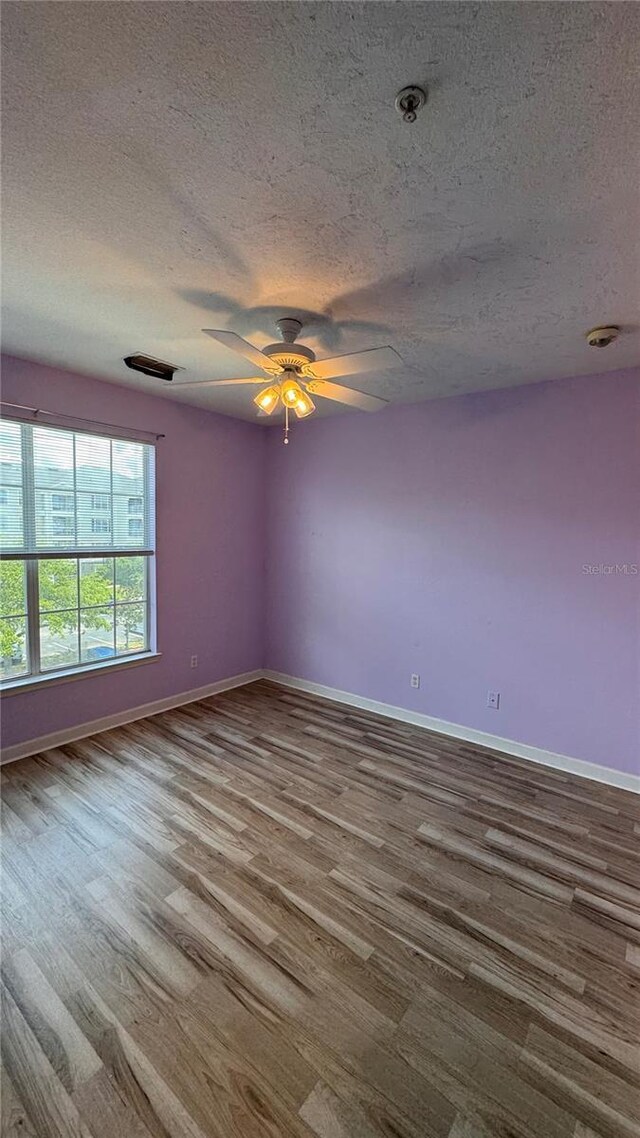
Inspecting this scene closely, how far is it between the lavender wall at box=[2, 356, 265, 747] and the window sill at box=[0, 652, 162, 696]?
1.8 inches

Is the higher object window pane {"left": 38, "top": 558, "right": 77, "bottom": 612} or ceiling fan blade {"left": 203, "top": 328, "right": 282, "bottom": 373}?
ceiling fan blade {"left": 203, "top": 328, "right": 282, "bottom": 373}

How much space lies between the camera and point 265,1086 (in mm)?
1180

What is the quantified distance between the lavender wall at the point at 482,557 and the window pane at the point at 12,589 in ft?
7.33

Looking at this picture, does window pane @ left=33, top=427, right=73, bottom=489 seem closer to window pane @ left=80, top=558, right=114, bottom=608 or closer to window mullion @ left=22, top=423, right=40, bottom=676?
window mullion @ left=22, top=423, right=40, bottom=676

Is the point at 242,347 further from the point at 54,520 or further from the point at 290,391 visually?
the point at 54,520

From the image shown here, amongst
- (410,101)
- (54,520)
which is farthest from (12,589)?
(410,101)

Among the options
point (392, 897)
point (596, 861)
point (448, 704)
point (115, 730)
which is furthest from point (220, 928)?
point (448, 704)

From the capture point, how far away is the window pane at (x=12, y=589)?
275 cm

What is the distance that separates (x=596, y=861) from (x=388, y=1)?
3.01 meters

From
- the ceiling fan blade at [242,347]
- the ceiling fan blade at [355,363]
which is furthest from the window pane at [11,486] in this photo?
the ceiling fan blade at [355,363]

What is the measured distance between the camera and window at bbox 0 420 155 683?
2.79 m

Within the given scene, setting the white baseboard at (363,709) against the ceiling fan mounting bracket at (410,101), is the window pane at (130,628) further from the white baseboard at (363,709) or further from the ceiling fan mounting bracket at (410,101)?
the ceiling fan mounting bracket at (410,101)

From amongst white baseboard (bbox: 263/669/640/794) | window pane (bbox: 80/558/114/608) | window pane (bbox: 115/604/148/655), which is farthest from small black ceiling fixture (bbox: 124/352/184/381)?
white baseboard (bbox: 263/669/640/794)

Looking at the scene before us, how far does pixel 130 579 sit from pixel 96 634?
0.48 metres
